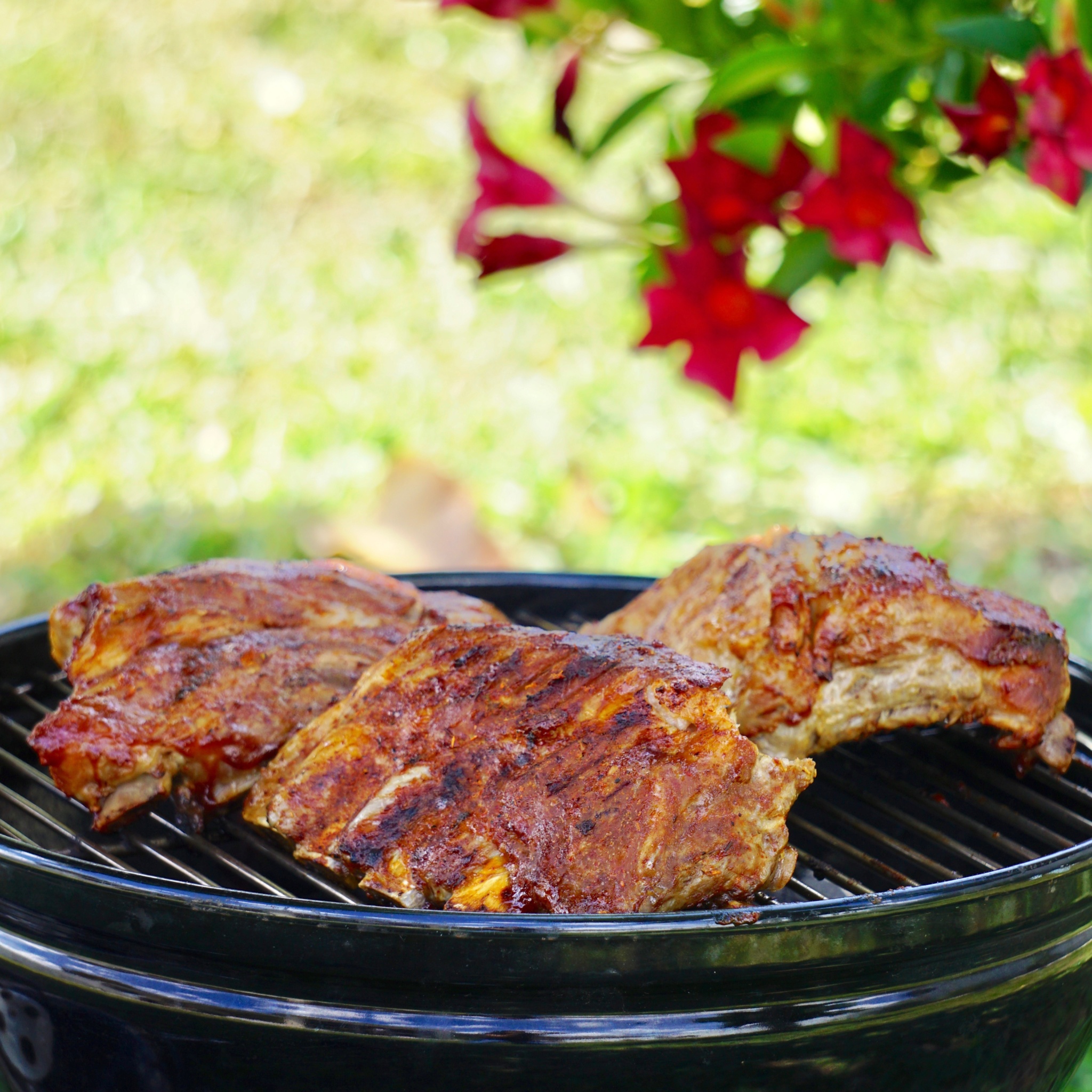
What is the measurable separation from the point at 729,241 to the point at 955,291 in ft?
13.8

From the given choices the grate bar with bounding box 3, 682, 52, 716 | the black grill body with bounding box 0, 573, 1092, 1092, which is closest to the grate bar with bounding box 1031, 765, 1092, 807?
the black grill body with bounding box 0, 573, 1092, 1092

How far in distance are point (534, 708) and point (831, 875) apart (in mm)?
470

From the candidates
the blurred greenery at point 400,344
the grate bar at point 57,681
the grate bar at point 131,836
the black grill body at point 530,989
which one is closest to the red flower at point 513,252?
the grate bar at point 57,681

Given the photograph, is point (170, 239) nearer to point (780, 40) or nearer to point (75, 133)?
point (75, 133)

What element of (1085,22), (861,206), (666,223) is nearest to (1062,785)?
(861,206)

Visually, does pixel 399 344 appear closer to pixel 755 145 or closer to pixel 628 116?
pixel 628 116

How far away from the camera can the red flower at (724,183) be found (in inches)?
95.5

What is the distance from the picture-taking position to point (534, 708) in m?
1.77

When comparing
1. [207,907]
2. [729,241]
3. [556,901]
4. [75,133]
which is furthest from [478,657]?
[75,133]

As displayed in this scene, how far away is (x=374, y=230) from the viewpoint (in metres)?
6.52

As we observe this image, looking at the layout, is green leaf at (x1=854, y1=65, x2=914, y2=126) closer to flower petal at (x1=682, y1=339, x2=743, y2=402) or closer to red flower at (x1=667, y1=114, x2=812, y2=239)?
red flower at (x1=667, y1=114, x2=812, y2=239)

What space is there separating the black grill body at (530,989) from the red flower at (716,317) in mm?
1207

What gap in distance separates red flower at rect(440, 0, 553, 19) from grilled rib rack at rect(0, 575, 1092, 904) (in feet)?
4.75

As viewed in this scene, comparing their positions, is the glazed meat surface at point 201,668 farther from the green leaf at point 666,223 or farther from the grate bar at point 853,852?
the green leaf at point 666,223
